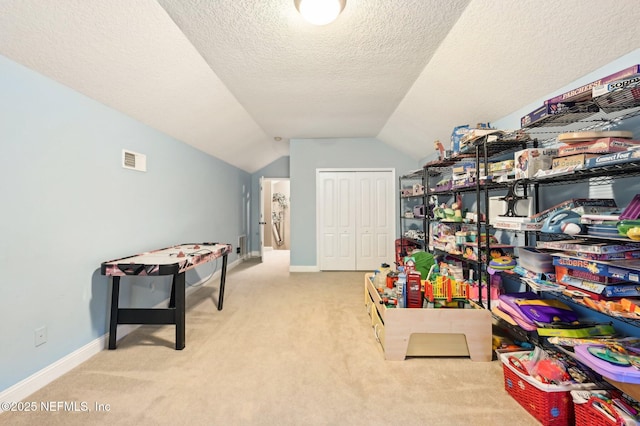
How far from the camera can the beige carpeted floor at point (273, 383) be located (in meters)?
1.44

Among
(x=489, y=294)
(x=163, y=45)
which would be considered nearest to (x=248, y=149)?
(x=163, y=45)

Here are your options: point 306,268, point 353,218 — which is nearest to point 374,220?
point 353,218

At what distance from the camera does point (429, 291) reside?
2.14 m

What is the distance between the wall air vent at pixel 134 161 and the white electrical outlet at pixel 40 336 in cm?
136

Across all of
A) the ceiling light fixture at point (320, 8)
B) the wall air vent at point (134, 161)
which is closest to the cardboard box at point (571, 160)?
the ceiling light fixture at point (320, 8)

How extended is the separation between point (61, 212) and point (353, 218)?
3961mm

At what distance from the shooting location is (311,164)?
4.98 m

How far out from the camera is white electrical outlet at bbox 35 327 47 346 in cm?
168

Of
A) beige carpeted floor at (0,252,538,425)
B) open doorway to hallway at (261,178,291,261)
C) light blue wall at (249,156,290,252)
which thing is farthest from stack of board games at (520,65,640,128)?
open doorway to hallway at (261,178,291,261)

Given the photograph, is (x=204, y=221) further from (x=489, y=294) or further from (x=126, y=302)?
(x=489, y=294)

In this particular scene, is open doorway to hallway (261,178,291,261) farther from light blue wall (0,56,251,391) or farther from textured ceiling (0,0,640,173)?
light blue wall (0,56,251,391)

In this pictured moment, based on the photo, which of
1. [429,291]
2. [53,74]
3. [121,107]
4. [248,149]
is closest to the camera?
[53,74]

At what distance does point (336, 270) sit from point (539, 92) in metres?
3.81

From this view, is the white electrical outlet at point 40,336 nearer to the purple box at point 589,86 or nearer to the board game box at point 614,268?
the board game box at point 614,268
